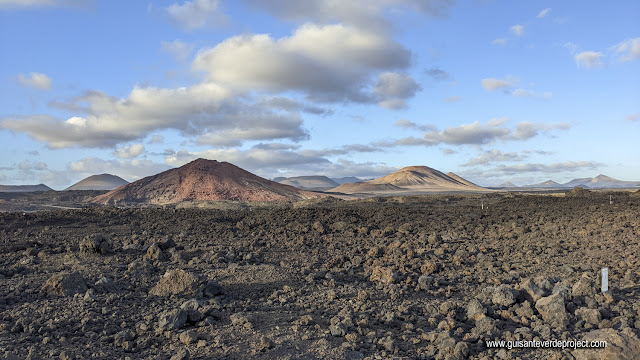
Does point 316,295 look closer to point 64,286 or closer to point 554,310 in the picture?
point 554,310

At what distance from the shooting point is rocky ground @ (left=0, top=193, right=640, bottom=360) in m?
5.12

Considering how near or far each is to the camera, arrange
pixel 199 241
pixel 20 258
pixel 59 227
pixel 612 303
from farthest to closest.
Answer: pixel 59 227 → pixel 199 241 → pixel 20 258 → pixel 612 303

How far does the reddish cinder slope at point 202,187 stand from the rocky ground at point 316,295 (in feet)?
122

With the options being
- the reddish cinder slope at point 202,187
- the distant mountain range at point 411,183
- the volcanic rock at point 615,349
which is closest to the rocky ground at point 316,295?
the volcanic rock at point 615,349

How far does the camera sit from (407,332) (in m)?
5.49

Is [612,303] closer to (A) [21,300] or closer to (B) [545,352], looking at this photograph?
(B) [545,352]

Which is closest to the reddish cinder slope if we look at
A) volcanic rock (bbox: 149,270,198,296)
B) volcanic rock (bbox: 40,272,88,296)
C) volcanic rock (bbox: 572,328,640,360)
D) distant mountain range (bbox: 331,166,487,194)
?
volcanic rock (bbox: 40,272,88,296)

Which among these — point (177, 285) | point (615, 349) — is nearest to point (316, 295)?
point (177, 285)

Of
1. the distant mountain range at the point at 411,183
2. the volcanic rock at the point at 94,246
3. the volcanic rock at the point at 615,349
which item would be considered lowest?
the volcanic rock at the point at 615,349

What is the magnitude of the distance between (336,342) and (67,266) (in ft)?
22.5

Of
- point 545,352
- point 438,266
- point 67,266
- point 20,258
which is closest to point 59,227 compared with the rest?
point 20,258

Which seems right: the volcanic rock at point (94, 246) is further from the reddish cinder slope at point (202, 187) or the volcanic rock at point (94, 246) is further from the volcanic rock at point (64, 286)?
the reddish cinder slope at point (202, 187)

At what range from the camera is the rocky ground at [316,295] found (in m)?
5.12

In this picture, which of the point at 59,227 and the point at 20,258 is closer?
the point at 20,258
